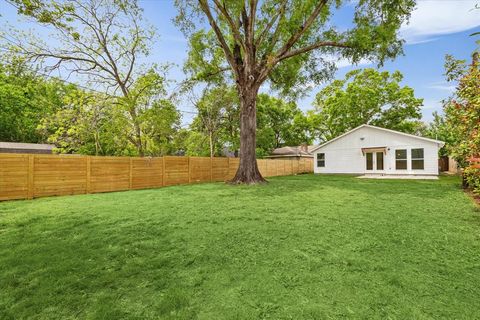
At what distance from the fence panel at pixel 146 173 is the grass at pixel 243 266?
5711 millimetres

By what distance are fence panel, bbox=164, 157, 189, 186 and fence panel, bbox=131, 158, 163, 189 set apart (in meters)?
0.33

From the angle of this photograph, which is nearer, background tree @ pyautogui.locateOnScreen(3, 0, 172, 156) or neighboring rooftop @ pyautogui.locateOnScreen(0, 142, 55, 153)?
background tree @ pyautogui.locateOnScreen(3, 0, 172, 156)

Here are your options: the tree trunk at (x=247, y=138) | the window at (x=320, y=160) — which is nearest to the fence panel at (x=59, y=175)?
the tree trunk at (x=247, y=138)

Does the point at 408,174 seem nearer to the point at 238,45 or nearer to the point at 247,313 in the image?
the point at 238,45

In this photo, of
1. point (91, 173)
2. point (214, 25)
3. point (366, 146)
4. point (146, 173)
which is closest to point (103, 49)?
point (214, 25)

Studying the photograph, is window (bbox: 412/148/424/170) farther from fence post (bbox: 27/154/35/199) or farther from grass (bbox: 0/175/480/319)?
fence post (bbox: 27/154/35/199)

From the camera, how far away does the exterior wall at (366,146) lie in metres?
15.4

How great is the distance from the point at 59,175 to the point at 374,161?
62.1 feet

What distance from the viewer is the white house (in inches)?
612

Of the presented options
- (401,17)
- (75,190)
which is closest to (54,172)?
(75,190)

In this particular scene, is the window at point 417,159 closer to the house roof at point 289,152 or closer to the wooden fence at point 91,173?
the house roof at point 289,152

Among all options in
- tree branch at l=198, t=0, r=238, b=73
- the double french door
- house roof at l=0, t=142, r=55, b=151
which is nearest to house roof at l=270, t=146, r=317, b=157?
the double french door

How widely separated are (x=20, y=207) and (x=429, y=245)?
859cm

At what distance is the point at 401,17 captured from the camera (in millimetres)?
9922
